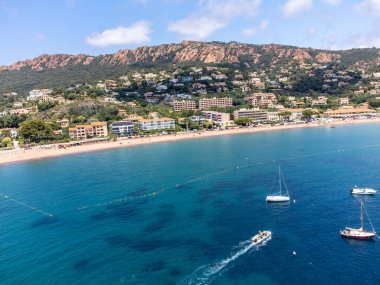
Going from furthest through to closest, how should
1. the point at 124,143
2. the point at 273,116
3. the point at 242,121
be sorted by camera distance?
the point at 273,116 < the point at 242,121 < the point at 124,143

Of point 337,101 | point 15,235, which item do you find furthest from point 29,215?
point 337,101

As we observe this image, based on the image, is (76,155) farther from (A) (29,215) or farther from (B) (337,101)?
(B) (337,101)

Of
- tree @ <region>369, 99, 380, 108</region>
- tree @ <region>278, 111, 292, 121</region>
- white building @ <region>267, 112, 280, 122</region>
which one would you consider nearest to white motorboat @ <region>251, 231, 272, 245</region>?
white building @ <region>267, 112, 280, 122</region>

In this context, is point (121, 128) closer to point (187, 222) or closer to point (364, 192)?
point (187, 222)

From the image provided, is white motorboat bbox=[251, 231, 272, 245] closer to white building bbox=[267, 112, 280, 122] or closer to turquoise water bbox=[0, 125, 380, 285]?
turquoise water bbox=[0, 125, 380, 285]

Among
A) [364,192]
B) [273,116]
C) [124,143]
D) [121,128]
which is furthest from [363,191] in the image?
[273,116]
